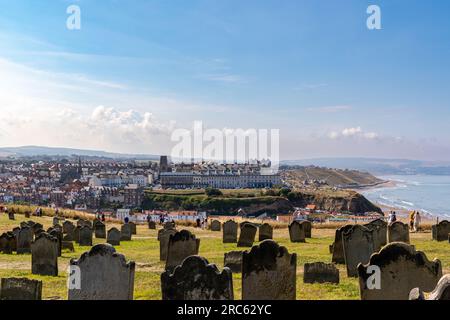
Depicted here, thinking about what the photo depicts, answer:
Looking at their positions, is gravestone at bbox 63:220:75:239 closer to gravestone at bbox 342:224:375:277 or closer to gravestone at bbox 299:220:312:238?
gravestone at bbox 299:220:312:238

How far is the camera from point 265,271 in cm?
1052

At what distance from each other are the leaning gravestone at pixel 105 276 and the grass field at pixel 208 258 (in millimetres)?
1797

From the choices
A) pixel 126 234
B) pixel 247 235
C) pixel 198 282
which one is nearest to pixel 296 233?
pixel 247 235

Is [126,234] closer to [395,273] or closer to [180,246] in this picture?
[180,246]

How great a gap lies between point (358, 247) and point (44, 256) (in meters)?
9.17

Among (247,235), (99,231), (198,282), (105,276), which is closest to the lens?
(198,282)

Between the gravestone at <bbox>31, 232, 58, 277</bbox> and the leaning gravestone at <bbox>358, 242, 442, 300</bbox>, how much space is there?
957cm

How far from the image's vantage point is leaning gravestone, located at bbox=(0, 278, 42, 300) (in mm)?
10758

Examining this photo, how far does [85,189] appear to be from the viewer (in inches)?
5974

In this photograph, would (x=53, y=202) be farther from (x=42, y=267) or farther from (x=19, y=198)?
(x=42, y=267)

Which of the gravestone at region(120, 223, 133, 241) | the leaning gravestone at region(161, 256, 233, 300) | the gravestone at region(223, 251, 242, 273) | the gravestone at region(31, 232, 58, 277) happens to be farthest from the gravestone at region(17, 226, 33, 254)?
the leaning gravestone at region(161, 256, 233, 300)
